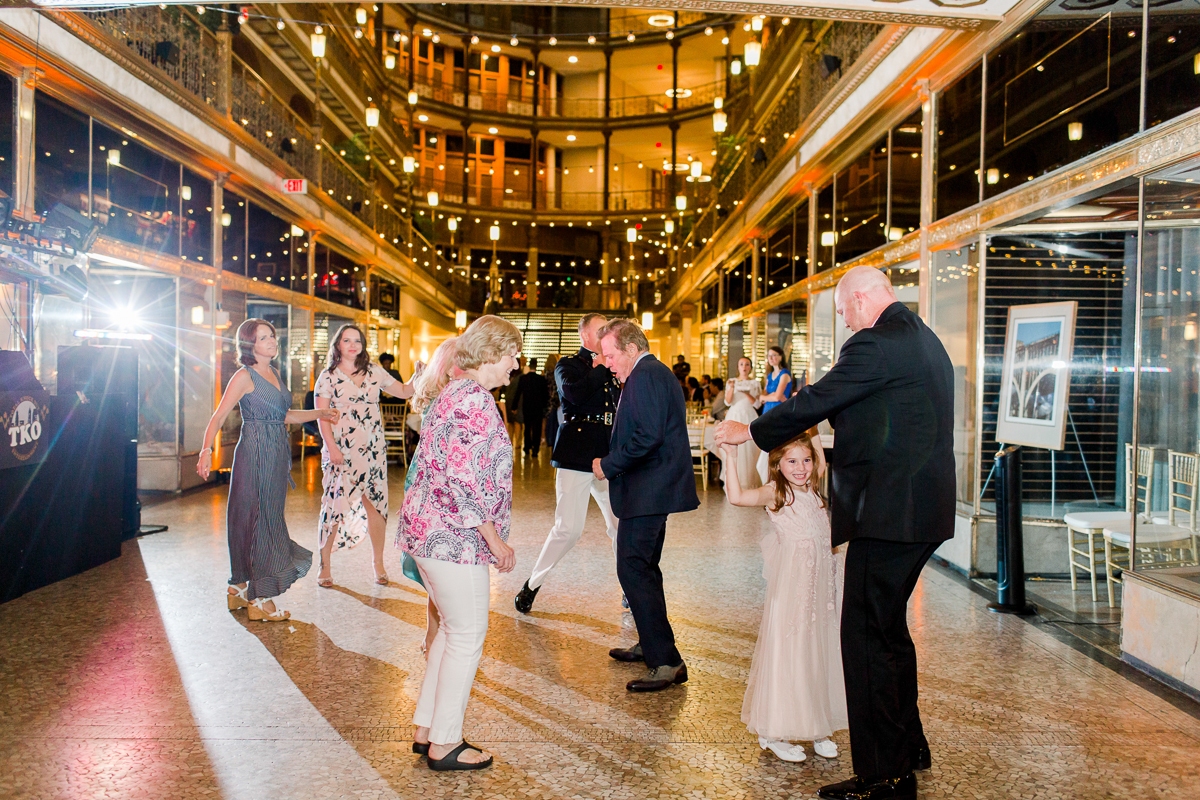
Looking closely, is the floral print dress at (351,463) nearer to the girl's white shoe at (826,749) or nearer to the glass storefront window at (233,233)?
the girl's white shoe at (826,749)

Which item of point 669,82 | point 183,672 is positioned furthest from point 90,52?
point 669,82

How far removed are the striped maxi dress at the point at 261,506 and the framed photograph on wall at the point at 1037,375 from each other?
4487mm

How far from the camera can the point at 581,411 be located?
17.5 feet

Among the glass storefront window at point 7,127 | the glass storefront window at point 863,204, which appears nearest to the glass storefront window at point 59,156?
the glass storefront window at point 7,127

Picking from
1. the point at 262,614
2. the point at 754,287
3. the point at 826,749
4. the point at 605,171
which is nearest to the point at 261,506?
the point at 262,614

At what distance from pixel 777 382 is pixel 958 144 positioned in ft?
12.4

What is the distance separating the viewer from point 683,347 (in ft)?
103

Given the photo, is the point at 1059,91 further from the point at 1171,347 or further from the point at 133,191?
the point at 133,191

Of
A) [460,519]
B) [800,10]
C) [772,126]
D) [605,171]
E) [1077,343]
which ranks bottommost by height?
[460,519]

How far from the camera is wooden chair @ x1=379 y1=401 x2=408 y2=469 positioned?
1381 cm

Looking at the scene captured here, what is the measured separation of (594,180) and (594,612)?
35760mm

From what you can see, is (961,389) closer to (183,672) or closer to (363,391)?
(363,391)

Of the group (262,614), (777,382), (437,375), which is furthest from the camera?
(777,382)

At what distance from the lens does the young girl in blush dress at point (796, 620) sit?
340 cm
